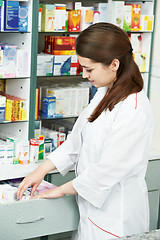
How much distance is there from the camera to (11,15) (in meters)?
3.23

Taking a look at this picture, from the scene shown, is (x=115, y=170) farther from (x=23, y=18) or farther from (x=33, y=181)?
(x=23, y=18)

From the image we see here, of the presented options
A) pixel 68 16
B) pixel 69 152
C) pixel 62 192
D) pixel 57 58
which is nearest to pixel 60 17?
pixel 68 16

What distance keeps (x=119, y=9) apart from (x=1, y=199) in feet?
6.48

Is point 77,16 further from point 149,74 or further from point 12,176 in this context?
point 12,176

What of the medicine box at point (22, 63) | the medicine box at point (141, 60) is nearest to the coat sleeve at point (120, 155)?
the medicine box at point (22, 63)

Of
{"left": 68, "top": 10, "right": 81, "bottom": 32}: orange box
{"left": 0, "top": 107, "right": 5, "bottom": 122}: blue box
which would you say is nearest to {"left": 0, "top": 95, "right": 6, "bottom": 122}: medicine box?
{"left": 0, "top": 107, "right": 5, "bottom": 122}: blue box

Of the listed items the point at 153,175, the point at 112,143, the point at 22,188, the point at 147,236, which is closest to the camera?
the point at 147,236

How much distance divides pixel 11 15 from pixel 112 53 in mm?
1371

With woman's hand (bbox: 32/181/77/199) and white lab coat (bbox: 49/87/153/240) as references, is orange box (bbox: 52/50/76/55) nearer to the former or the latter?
white lab coat (bbox: 49/87/153/240)

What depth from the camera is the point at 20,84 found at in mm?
3482

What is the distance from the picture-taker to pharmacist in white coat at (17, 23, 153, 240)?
208 centimetres

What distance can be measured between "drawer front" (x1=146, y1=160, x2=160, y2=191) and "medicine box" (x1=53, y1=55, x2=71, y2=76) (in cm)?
103

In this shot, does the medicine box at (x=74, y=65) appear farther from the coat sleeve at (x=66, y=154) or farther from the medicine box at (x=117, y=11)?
the coat sleeve at (x=66, y=154)

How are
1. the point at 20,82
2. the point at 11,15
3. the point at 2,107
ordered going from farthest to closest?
the point at 20,82
the point at 2,107
the point at 11,15
